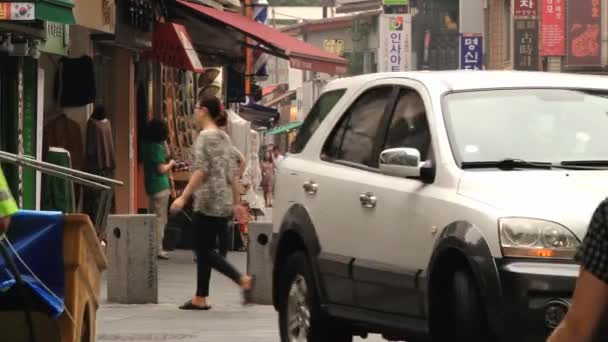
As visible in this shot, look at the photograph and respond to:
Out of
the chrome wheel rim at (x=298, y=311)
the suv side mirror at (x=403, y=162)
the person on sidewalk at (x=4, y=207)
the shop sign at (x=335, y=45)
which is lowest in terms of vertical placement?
the chrome wheel rim at (x=298, y=311)

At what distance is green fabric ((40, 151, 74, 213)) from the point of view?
19641 mm

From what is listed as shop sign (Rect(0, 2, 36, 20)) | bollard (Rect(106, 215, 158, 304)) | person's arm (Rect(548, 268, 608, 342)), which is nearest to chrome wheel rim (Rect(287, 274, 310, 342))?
bollard (Rect(106, 215, 158, 304))

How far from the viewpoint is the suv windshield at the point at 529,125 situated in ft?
27.5

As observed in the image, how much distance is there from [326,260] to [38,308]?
2.31m

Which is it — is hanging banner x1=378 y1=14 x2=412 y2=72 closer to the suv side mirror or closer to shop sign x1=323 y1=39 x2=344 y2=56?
shop sign x1=323 y1=39 x2=344 y2=56

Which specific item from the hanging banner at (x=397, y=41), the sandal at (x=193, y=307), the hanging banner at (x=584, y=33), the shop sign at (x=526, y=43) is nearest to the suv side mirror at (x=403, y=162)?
the sandal at (x=193, y=307)

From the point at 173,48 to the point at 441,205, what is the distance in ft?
53.4

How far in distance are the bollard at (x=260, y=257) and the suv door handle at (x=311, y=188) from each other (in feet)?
17.5

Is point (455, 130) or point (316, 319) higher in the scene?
point (455, 130)

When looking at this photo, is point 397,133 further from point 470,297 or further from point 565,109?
point 470,297

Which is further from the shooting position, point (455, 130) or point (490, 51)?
point (490, 51)

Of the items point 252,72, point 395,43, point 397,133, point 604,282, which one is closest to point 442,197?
point 397,133

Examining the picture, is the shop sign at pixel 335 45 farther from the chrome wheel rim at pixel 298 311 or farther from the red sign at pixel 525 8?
the chrome wheel rim at pixel 298 311

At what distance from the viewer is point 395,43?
6725 cm
